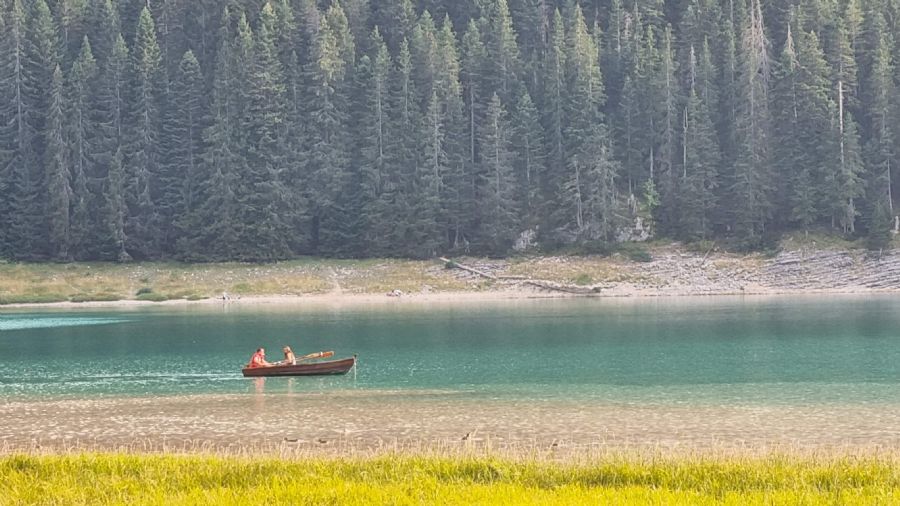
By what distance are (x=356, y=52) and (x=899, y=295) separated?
60.7 m

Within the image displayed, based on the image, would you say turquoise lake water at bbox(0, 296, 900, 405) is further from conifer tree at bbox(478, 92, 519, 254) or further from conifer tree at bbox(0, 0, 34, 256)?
conifer tree at bbox(0, 0, 34, 256)

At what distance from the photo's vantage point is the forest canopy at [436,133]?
96.6 metres

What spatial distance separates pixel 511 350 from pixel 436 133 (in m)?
55.2

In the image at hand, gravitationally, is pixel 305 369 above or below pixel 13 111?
below

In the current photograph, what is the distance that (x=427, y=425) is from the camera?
1063 inches

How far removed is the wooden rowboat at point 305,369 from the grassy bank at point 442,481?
835 inches

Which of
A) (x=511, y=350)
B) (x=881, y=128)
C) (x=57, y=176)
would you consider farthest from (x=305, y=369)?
(x=881, y=128)

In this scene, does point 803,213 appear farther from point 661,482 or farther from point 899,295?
point 661,482

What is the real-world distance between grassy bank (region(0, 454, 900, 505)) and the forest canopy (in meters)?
78.7

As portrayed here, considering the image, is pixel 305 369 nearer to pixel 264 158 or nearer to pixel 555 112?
pixel 264 158

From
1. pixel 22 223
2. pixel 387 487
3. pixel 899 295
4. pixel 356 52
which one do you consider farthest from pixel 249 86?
pixel 387 487

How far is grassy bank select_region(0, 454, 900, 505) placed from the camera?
1311cm

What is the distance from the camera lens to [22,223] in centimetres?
9919

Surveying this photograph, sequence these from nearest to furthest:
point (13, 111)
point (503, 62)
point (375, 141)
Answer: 1. point (375, 141)
2. point (13, 111)
3. point (503, 62)
